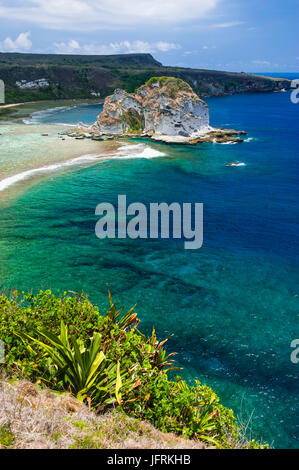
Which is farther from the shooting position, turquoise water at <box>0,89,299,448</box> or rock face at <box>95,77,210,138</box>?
rock face at <box>95,77,210,138</box>

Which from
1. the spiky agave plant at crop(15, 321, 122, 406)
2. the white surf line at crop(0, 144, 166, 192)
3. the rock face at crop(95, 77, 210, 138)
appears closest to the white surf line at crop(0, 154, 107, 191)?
the white surf line at crop(0, 144, 166, 192)

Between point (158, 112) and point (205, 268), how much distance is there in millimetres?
57085

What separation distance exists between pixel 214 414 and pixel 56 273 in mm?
17841

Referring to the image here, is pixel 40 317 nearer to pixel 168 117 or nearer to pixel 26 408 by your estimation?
pixel 26 408

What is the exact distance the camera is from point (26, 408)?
8453 mm

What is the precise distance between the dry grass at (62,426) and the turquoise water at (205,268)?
6.02 meters

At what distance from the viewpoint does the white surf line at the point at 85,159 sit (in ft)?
151

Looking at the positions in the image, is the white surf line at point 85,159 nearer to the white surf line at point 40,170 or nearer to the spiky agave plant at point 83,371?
the white surf line at point 40,170

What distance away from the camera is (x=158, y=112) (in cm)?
7588

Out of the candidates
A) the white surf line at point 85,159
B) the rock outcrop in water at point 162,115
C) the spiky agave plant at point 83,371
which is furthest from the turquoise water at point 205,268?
the rock outcrop in water at point 162,115

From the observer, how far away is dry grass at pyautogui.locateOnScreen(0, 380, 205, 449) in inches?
305

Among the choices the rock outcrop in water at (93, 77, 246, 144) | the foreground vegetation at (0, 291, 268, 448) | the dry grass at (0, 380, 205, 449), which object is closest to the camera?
the dry grass at (0, 380, 205, 449)

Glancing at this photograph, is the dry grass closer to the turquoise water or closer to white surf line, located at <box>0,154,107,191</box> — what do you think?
the turquoise water

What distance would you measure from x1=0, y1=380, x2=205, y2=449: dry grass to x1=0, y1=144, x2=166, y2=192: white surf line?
38.3 metres
